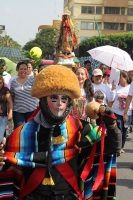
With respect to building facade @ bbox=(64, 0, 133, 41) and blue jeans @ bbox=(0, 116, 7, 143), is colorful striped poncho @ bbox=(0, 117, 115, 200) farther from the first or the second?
building facade @ bbox=(64, 0, 133, 41)

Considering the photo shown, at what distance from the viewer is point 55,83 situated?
8.33 feet

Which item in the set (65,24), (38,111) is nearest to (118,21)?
(65,24)

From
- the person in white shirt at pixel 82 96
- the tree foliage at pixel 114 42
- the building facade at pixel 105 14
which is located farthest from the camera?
the building facade at pixel 105 14

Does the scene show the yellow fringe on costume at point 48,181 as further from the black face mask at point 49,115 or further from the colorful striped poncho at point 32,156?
the black face mask at point 49,115

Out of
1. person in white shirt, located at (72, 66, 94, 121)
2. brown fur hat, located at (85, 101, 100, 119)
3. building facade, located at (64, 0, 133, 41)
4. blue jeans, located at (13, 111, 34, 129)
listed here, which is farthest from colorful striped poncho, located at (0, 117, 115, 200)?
building facade, located at (64, 0, 133, 41)

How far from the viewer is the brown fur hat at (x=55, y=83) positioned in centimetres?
255

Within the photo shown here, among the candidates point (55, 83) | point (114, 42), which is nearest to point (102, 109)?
point (55, 83)

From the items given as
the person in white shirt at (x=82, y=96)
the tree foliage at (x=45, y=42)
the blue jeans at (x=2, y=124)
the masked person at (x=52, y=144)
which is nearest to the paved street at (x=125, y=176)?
the person in white shirt at (x=82, y=96)

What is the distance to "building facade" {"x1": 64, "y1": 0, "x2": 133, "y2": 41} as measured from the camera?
231 feet

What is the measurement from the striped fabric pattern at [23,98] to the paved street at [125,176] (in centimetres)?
183

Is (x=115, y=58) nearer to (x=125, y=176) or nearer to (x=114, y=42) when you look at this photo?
(x=125, y=176)

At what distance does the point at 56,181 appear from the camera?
103 inches

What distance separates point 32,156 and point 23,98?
3759 mm

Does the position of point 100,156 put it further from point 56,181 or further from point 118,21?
point 118,21
